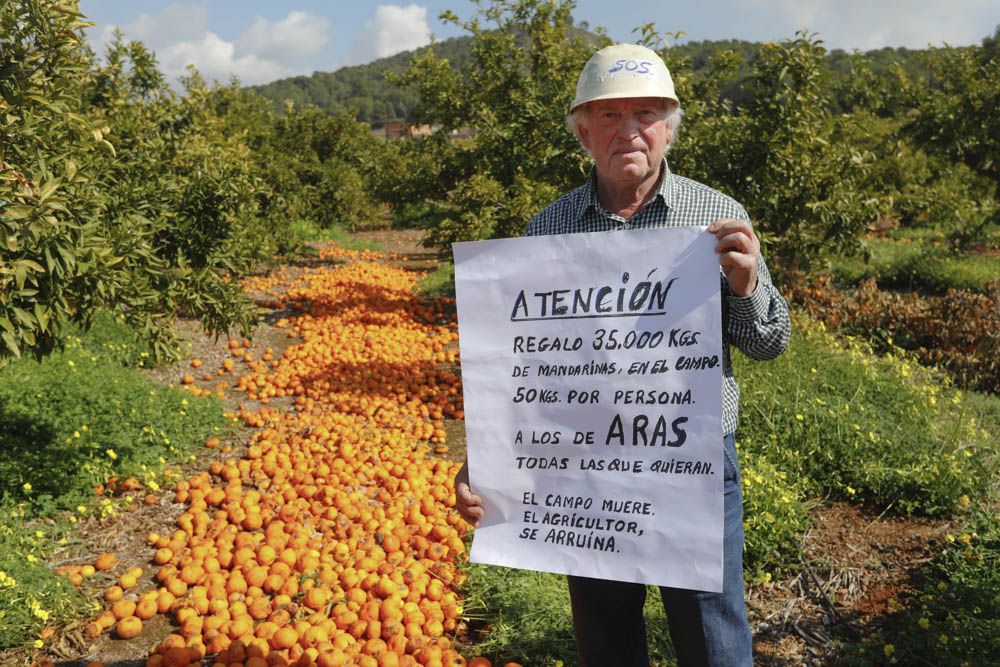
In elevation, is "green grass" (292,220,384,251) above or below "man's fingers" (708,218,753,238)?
above

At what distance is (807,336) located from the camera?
287 inches

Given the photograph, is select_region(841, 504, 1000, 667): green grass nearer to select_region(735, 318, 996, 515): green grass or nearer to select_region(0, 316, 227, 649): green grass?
select_region(735, 318, 996, 515): green grass

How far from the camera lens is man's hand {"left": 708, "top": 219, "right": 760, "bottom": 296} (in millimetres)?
1721

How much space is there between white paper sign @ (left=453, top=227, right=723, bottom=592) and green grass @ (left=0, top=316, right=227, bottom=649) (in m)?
2.85

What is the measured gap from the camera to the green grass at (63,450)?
3.63m

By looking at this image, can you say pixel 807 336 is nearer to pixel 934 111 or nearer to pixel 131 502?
pixel 131 502

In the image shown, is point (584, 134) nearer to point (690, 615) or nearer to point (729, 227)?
point (729, 227)

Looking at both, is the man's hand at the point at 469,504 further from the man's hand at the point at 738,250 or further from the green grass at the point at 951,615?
the green grass at the point at 951,615

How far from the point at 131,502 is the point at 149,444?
0.78 metres

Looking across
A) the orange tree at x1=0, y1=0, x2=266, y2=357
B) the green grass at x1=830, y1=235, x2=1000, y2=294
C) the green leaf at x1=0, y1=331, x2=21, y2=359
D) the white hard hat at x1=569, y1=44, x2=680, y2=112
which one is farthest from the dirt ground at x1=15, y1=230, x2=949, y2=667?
the green grass at x1=830, y1=235, x2=1000, y2=294

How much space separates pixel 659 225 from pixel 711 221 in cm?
15

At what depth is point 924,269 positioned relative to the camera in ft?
37.2

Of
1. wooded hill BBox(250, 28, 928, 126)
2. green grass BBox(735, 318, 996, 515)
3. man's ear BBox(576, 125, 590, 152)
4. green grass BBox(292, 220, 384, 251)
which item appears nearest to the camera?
man's ear BBox(576, 125, 590, 152)

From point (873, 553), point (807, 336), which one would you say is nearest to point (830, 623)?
point (873, 553)
